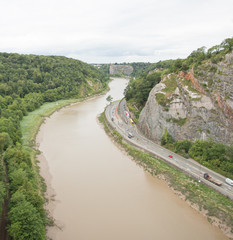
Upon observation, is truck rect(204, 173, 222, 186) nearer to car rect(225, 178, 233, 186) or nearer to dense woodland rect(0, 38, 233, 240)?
car rect(225, 178, 233, 186)

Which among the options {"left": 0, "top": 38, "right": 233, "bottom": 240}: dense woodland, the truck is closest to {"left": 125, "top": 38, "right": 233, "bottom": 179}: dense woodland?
{"left": 0, "top": 38, "right": 233, "bottom": 240}: dense woodland

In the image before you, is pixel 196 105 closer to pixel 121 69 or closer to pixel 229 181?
pixel 229 181

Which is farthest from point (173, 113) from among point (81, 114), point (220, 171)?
point (81, 114)

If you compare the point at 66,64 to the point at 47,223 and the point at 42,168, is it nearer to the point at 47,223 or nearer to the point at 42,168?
the point at 42,168

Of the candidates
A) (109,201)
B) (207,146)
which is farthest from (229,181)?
(109,201)

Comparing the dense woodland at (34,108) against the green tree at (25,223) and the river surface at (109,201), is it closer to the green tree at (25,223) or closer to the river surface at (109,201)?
the green tree at (25,223)

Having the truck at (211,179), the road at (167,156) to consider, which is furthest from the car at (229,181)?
the truck at (211,179)
